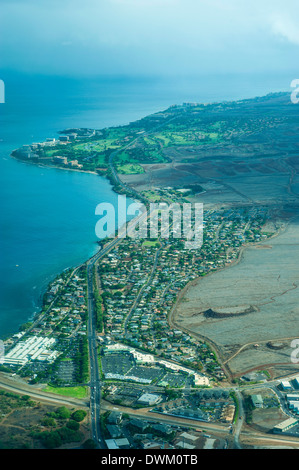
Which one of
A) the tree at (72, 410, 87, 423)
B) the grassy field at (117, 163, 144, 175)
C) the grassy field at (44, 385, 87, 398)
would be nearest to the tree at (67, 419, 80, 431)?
the tree at (72, 410, 87, 423)

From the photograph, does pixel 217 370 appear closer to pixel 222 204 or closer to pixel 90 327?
pixel 90 327

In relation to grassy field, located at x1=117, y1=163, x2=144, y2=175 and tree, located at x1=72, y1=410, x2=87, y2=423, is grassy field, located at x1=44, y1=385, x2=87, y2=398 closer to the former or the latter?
tree, located at x1=72, y1=410, x2=87, y2=423

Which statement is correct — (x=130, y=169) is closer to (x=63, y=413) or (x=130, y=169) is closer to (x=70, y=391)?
(x=70, y=391)

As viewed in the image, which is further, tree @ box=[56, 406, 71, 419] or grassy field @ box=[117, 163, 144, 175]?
grassy field @ box=[117, 163, 144, 175]

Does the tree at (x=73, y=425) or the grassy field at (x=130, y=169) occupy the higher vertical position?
the grassy field at (x=130, y=169)

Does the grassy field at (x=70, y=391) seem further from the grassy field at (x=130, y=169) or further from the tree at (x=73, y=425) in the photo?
the grassy field at (x=130, y=169)

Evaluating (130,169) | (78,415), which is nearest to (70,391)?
(78,415)

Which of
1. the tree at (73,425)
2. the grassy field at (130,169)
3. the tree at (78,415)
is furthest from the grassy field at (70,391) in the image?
the grassy field at (130,169)
